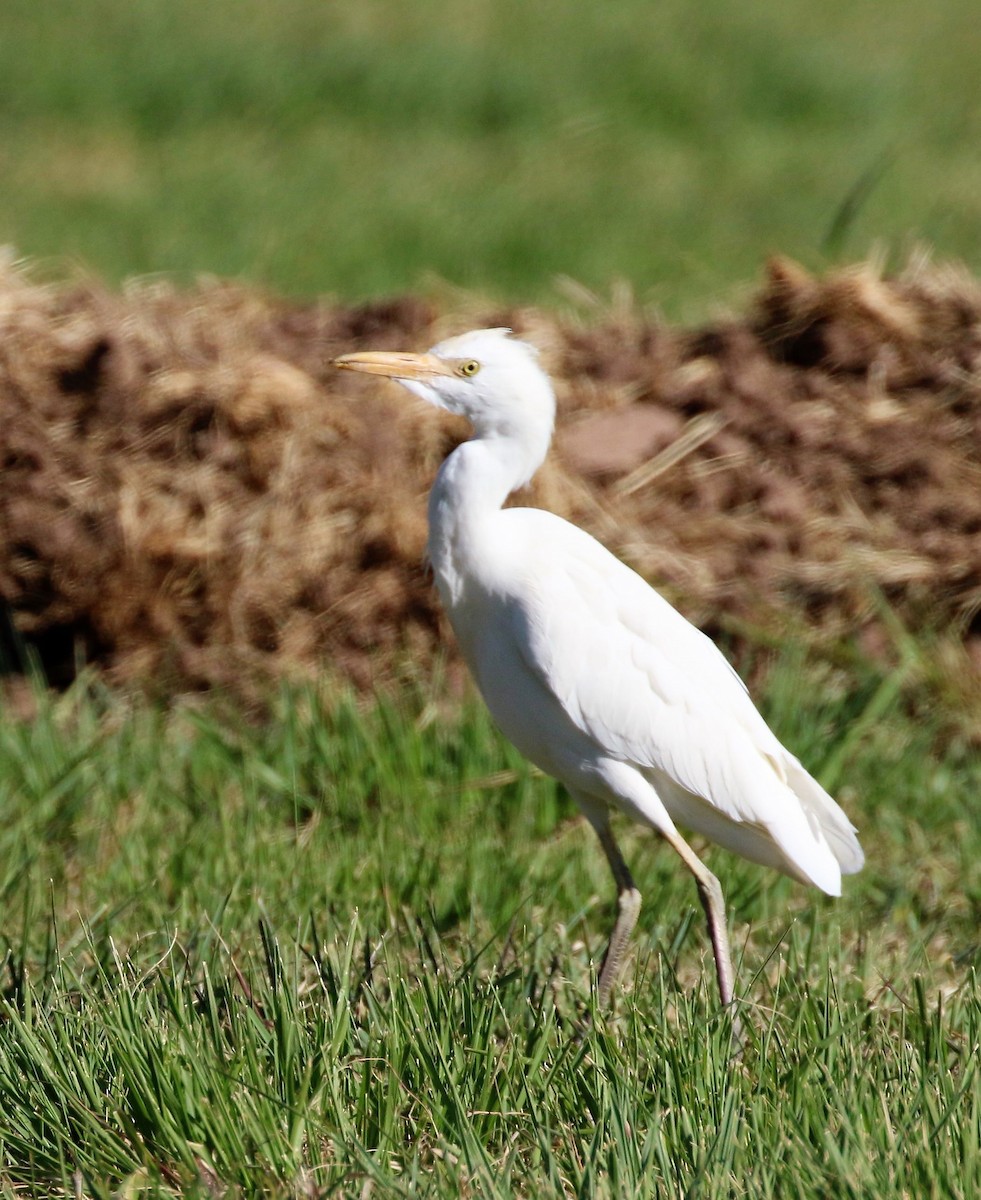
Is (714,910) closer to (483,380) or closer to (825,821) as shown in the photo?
(825,821)

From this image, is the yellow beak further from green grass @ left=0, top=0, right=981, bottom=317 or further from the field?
green grass @ left=0, top=0, right=981, bottom=317

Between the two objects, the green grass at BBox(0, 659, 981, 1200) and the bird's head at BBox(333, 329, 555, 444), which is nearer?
the green grass at BBox(0, 659, 981, 1200)

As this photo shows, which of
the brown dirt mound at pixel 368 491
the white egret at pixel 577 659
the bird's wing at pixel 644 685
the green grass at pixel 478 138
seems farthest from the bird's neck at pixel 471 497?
the green grass at pixel 478 138

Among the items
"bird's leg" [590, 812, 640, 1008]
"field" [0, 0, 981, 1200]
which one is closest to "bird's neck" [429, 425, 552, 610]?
"bird's leg" [590, 812, 640, 1008]

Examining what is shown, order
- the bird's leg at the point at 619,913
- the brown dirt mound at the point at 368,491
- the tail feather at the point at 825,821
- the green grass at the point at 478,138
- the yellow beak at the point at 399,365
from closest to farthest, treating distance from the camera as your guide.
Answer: the yellow beak at the point at 399,365
the bird's leg at the point at 619,913
the tail feather at the point at 825,821
the brown dirt mound at the point at 368,491
the green grass at the point at 478,138

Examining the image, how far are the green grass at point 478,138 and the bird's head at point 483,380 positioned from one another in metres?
6.18

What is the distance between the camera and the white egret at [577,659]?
3.15m

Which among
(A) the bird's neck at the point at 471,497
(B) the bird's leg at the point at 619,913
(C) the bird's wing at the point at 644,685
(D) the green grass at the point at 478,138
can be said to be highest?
(A) the bird's neck at the point at 471,497

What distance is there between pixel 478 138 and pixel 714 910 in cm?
1156

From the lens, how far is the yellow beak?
310 centimetres

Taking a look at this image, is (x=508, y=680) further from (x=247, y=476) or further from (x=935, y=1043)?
(x=247, y=476)

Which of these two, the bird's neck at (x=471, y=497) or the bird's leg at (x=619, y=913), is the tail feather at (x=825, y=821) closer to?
the bird's leg at (x=619, y=913)

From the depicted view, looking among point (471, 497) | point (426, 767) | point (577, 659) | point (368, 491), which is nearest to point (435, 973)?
point (577, 659)

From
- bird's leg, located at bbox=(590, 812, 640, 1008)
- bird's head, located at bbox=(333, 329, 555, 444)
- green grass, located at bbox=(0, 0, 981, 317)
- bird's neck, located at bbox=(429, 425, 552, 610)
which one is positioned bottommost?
green grass, located at bbox=(0, 0, 981, 317)
